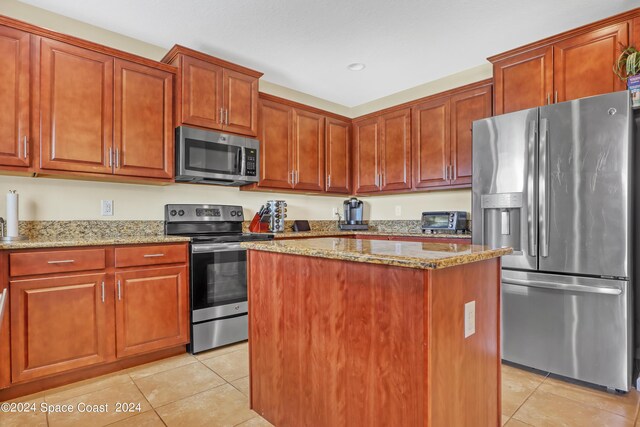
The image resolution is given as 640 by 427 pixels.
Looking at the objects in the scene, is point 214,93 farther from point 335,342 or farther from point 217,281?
point 335,342

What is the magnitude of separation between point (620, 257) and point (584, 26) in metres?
1.62

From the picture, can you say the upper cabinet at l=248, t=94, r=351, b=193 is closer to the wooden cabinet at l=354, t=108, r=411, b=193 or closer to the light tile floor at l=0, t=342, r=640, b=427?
the wooden cabinet at l=354, t=108, r=411, b=193

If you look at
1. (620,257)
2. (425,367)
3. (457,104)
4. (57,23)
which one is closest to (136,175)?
(57,23)

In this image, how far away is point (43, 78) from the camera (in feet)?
7.50

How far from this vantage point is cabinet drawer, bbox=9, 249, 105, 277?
2.02 m

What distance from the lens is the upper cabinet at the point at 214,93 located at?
2830mm

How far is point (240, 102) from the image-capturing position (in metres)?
3.17

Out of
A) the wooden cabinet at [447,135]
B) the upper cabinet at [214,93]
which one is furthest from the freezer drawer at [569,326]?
the upper cabinet at [214,93]

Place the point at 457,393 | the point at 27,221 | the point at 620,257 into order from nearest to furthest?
the point at 457,393, the point at 620,257, the point at 27,221

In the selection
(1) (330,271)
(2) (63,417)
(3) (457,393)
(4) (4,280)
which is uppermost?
(1) (330,271)

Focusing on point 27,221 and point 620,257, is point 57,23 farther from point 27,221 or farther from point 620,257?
point 620,257

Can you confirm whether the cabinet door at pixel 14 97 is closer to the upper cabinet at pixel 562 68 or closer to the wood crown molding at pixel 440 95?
the wood crown molding at pixel 440 95

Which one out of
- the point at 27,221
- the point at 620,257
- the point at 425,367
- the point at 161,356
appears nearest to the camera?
the point at 425,367

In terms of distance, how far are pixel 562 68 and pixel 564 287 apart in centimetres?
158
